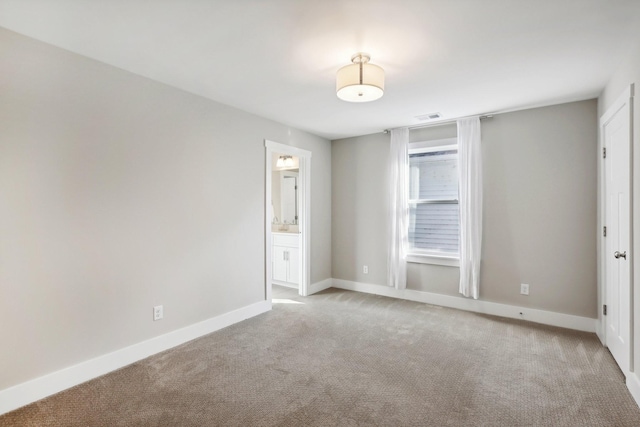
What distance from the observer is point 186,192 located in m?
3.21

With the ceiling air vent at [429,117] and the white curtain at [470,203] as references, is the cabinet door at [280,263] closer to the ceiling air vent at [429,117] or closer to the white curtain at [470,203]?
the white curtain at [470,203]

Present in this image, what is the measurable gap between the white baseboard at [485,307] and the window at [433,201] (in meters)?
0.53

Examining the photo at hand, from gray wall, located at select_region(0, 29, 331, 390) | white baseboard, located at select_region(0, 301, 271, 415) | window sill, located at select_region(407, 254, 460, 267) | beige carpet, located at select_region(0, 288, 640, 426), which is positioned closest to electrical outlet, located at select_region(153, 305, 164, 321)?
gray wall, located at select_region(0, 29, 331, 390)

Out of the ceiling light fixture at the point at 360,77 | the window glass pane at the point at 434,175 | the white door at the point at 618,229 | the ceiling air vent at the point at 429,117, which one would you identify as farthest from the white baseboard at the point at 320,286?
the white door at the point at 618,229

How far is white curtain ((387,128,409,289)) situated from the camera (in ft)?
15.1

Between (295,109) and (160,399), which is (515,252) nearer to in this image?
(295,109)

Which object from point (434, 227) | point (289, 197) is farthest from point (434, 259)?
point (289, 197)

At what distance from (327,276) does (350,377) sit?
113 inches

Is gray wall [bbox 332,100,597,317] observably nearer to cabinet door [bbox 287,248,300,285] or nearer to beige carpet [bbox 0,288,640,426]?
beige carpet [bbox 0,288,640,426]

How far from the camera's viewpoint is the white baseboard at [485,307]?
11.6 ft

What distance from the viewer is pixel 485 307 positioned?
4.06 m

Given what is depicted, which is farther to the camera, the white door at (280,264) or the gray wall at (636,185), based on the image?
the white door at (280,264)

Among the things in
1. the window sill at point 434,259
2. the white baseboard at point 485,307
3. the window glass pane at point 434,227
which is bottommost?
the white baseboard at point 485,307

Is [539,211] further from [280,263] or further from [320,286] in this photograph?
[280,263]
